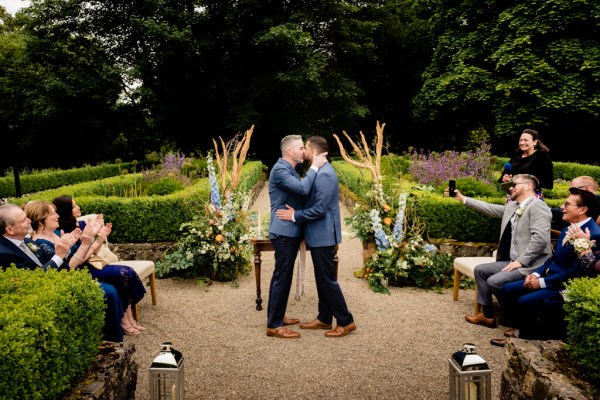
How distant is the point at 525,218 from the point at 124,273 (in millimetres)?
4134


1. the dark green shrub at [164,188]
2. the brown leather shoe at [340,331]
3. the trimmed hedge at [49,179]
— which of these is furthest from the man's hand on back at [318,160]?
the trimmed hedge at [49,179]

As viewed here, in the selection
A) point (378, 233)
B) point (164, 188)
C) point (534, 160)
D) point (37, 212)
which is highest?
point (534, 160)

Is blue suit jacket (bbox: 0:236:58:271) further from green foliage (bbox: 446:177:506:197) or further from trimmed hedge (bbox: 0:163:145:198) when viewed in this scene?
trimmed hedge (bbox: 0:163:145:198)

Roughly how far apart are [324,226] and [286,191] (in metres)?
0.50

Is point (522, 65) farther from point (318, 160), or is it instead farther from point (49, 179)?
point (49, 179)

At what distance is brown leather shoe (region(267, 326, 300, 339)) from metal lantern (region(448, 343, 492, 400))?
2195mm

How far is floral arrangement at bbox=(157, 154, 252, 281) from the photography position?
6.30 meters

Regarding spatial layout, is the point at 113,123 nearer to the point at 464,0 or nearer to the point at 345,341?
the point at 464,0

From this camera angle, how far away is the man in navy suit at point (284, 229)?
443 cm

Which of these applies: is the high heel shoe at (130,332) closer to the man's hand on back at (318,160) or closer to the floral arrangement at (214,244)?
the floral arrangement at (214,244)

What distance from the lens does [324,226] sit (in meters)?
4.47

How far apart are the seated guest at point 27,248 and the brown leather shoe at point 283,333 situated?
4.66 feet

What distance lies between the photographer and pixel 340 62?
2659 cm

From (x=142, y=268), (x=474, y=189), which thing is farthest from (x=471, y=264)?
(x=142, y=268)
